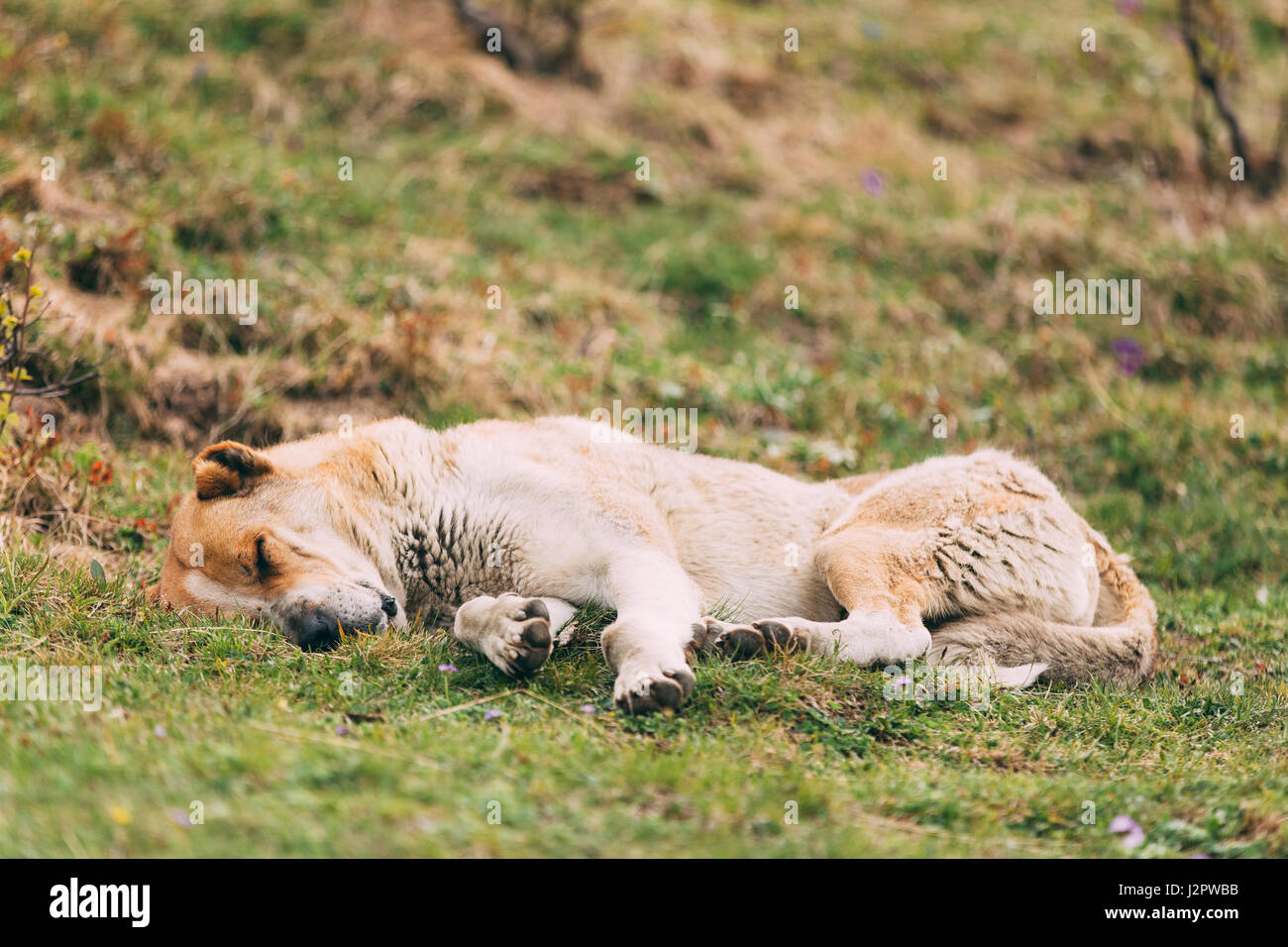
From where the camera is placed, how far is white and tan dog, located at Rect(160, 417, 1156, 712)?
4.63 m

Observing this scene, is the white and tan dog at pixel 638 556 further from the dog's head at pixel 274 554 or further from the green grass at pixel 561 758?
the green grass at pixel 561 758

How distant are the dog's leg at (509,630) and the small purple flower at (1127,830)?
2.15 meters

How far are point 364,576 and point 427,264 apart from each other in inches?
185

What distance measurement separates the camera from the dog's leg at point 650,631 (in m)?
4.18

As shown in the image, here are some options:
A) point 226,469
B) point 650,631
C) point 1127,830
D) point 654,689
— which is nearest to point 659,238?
point 226,469

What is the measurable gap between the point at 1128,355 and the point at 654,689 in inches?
267

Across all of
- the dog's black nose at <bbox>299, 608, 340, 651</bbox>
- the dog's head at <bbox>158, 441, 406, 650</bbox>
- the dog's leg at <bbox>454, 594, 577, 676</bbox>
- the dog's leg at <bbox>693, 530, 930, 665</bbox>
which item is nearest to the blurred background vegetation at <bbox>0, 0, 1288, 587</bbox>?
the dog's head at <bbox>158, 441, 406, 650</bbox>

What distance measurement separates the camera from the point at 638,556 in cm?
486

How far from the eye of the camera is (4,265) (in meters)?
6.64

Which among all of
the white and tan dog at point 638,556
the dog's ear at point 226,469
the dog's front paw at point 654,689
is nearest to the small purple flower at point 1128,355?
the white and tan dog at point 638,556

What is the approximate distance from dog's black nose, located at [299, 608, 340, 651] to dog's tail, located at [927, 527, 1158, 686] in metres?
2.67

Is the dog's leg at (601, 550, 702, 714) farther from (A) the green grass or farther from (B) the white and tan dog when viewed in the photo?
(A) the green grass
